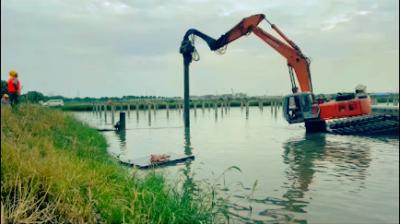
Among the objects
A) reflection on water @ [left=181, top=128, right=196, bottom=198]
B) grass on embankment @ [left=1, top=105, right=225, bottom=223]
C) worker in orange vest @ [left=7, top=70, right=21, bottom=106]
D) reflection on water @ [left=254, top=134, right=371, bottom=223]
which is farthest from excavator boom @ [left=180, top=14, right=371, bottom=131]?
grass on embankment @ [left=1, top=105, right=225, bottom=223]

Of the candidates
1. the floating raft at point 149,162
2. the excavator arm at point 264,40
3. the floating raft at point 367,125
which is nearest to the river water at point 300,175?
the floating raft at point 149,162

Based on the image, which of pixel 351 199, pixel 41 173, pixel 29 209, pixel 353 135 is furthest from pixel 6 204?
pixel 353 135

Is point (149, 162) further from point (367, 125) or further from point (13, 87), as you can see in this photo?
point (367, 125)

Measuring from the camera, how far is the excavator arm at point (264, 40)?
24.5m

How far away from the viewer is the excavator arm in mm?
24469

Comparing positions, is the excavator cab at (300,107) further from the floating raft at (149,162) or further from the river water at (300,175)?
the floating raft at (149,162)

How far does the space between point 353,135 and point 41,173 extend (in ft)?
72.3

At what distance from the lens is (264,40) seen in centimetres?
2598

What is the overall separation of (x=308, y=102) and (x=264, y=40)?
5.05 m

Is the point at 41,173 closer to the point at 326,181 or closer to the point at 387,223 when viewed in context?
the point at 387,223

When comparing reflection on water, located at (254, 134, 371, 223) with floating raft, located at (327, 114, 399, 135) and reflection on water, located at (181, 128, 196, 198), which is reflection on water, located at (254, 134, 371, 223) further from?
floating raft, located at (327, 114, 399, 135)

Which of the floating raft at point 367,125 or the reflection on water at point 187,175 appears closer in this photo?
the reflection on water at point 187,175

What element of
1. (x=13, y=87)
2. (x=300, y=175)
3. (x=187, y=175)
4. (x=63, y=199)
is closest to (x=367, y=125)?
(x=300, y=175)

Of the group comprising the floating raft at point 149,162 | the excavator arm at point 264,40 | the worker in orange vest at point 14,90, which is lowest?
the floating raft at point 149,162
